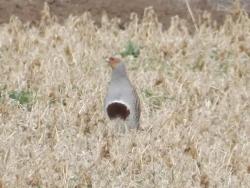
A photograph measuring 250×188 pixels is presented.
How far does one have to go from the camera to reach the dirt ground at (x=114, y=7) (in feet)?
33.3

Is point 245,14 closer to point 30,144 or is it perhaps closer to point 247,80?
point 247,80

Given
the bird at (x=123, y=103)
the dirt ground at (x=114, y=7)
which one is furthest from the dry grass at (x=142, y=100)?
the dirt ground at (x=114, y=7)

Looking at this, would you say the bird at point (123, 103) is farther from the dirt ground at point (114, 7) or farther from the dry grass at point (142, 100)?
the dirt ground at point (114, 7)

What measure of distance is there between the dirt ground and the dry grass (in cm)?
30

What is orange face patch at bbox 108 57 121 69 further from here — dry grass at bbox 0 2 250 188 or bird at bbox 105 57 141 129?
dry grass at bbox 0 2 250 188

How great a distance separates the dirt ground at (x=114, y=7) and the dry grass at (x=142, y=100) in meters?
0.30

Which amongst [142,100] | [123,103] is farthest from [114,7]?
[123,103]

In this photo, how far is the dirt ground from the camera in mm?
10148

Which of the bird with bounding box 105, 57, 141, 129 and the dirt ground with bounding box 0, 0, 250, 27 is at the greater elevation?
the dirt ground with bounding box 0, 0, 250, 27

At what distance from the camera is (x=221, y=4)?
10492 millimetres

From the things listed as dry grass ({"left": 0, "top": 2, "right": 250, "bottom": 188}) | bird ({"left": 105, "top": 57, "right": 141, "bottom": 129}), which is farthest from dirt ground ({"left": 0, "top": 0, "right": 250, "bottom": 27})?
bird ({"left": 105, "top": 57, "right": 141, "bottom": 129})

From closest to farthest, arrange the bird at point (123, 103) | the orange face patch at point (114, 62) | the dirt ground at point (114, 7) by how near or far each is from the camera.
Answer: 1. the bird at point (123, 103)
2. the orange face patch at point (114, 62)
3. the dirt ground at point (114, 7)

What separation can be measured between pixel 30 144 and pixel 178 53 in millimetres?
2708

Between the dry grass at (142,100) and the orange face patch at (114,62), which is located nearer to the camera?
the dry grass at (142,100)
